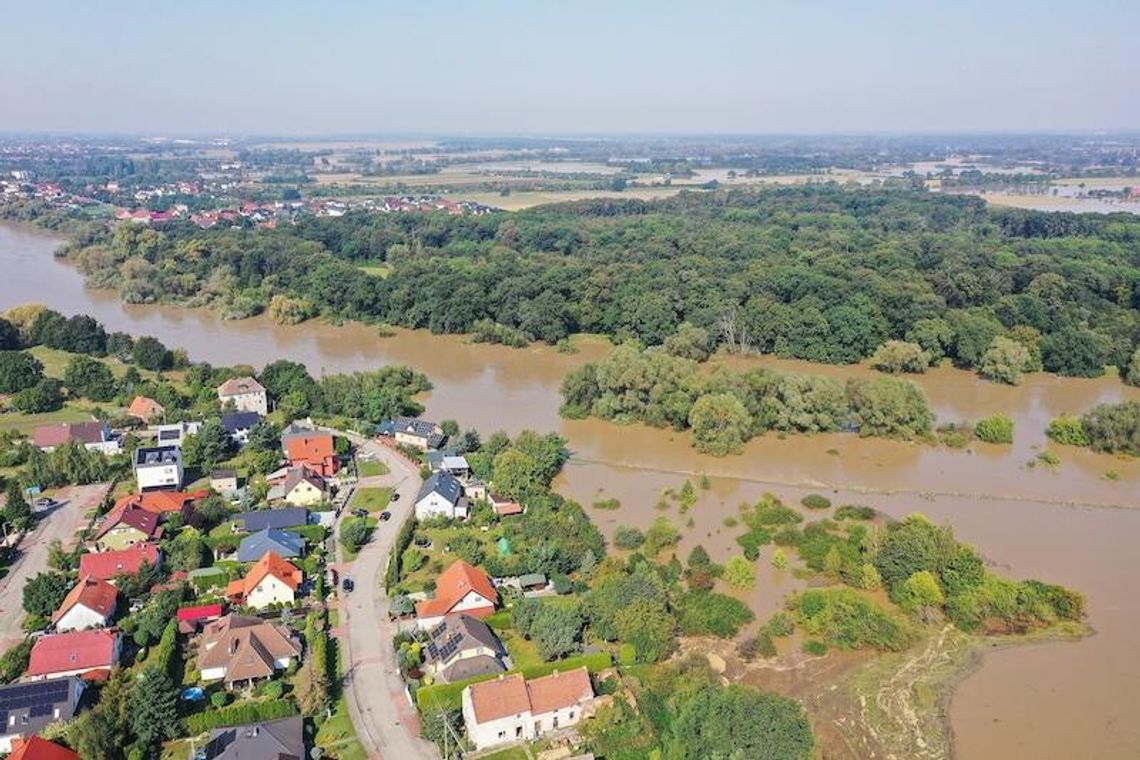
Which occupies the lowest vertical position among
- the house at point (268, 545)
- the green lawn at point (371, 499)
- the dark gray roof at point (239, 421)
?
the green lawn at point (371, 499)

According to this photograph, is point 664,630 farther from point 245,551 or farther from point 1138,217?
point 1138,217

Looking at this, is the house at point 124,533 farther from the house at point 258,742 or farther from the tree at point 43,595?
the house at point 258,742

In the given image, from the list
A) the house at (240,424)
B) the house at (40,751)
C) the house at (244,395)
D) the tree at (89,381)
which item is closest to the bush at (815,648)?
the house at (40,751)

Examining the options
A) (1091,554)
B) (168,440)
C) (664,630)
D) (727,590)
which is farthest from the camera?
(168,440)

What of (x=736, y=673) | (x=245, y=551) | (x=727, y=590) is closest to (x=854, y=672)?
(x=736, y=673)

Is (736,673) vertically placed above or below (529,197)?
below

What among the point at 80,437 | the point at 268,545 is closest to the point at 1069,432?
the point at 268,545
